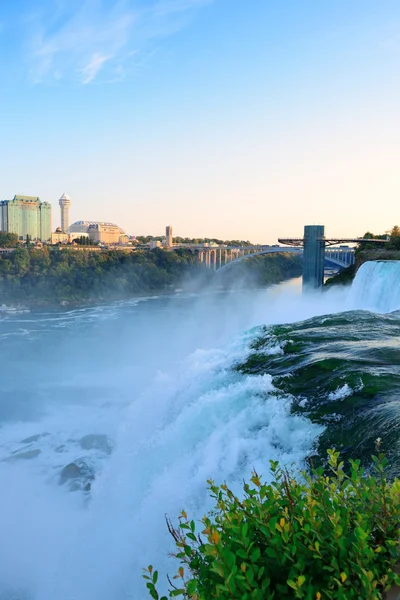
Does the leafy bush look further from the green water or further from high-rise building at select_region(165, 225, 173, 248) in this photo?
high-rise building at select_region(165, 225, 173, 248)

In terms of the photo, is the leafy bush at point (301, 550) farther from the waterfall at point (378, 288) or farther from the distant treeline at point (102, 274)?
the distant treeline at point (102, 274)

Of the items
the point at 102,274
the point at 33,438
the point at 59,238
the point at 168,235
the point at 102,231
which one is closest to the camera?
the point at 33,438

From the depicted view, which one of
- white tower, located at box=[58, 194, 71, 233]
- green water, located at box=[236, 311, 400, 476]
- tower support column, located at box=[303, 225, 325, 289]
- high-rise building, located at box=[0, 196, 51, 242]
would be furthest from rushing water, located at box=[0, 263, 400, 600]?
white tower, located at box=[58, 194, 71, 233]

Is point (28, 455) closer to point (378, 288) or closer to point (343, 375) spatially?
point (343, 375)

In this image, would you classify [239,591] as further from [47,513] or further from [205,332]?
[205,332]

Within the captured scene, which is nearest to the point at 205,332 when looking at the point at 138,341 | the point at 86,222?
the point at 138,341

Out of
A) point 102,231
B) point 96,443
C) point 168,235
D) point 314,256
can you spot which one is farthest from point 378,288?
point 102,231
